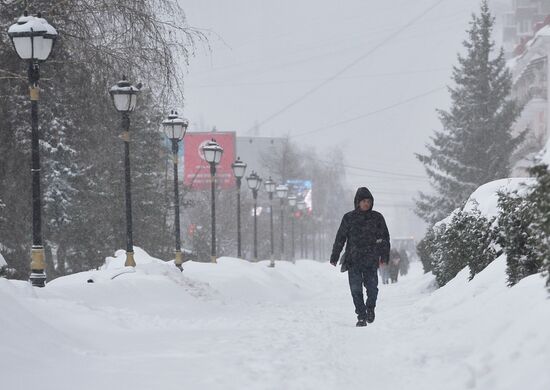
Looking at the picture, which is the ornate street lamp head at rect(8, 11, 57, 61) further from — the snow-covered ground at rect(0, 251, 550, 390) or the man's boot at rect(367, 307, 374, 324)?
the man's boot at rect(367, 307, 374, 324)

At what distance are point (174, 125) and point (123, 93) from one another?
4790 mm

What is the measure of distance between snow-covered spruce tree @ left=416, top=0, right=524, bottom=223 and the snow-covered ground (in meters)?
33.7

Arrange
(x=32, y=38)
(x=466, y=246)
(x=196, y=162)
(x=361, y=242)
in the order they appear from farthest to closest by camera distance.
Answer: (x=196, y=162) → (x=466, y=246) → (x=32, y=38) → (x=361, y=242)

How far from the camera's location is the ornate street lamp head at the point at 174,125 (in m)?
21.5

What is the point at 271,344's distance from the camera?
31.7ft

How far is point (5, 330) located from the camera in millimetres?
7766

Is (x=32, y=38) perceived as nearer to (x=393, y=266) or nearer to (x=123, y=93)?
(x=123, y=93)

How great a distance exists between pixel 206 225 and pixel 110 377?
50528mm

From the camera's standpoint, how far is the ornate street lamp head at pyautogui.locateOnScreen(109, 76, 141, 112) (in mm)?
16797

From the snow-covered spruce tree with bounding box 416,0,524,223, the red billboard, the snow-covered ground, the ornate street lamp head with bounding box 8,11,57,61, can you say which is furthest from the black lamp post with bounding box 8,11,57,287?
the red billboard

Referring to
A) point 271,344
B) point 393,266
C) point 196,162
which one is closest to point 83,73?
point 271,344

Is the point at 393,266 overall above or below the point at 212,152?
below

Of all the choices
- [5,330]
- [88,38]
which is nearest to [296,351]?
[5,330]

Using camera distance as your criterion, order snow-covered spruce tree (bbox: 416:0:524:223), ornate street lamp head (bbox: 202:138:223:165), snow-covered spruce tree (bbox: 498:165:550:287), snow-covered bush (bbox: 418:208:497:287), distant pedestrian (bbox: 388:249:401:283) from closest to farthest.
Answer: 1. snow-covered spruce tree (bbox: 498:165:550:287)
2. snow-covered bush (bbox: 418:208:497:287)
3. ornate street lamp head (bbox: 202:138:223:165)
4. distant pedestrian (bbox: 388:249:401:283)
5. snow-covered spruce tree (bbox: 416:0:524:223)
